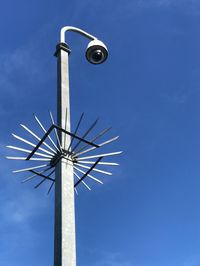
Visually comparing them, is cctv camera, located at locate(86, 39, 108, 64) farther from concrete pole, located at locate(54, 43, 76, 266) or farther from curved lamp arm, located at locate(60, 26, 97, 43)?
concrete pole, located at locate(54, 43, 76, 266)

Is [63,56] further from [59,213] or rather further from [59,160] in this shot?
[59,213]

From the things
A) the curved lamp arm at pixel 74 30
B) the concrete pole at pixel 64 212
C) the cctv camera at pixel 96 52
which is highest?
the curved lamp arm at pixel 74 30

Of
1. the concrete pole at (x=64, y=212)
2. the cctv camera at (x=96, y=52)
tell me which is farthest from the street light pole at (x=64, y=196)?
the cctv camera at (x=96, y=52)

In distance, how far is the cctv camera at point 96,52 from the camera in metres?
16.2

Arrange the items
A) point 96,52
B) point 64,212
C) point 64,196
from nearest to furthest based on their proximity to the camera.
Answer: point 64,212, point 64,196, point 96,52

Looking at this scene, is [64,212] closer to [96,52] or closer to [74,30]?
[96,52]

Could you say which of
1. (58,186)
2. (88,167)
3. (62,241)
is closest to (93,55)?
(88,167)

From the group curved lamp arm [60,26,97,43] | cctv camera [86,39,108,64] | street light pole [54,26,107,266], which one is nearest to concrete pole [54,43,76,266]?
street light pole [54,26,107,266]

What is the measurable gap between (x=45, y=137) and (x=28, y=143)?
2.42 feet

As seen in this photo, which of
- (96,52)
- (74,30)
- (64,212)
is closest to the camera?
(64,212)

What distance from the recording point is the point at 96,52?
640 inches

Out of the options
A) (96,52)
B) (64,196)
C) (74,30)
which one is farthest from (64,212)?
(74,30)

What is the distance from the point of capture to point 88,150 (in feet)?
46.4

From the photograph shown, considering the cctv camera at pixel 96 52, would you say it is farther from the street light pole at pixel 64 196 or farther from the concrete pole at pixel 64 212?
the concrete pole at pixel 64 212
